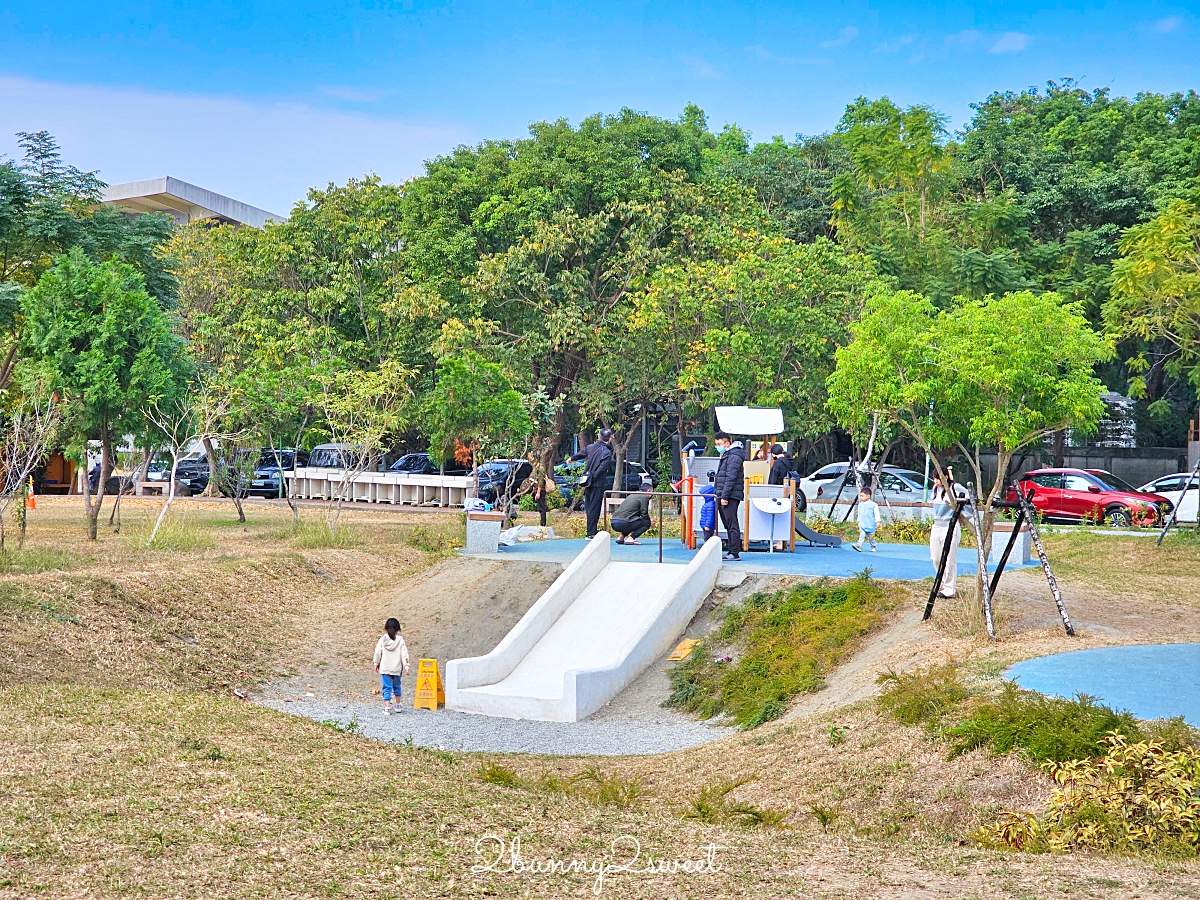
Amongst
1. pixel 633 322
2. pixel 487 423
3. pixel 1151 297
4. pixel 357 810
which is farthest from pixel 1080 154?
pixel 357 810

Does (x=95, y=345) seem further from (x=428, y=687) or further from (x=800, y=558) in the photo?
(x=800, y=558)

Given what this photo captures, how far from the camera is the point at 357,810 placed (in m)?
7.38

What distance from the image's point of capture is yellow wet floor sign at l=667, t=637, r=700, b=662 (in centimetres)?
1545

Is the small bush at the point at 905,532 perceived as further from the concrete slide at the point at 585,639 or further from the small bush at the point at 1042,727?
the small bush at the point at 1042,727

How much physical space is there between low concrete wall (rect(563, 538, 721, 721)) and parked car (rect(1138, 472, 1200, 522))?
13108mm

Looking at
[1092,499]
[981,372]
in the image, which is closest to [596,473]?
[981,372]

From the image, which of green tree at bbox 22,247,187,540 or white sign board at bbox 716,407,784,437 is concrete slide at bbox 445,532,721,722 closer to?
white sign board at bbox 716,407,784,437

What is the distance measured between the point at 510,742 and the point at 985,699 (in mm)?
4935

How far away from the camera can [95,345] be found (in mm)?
22547

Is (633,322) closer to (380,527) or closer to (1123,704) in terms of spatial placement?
(380,527)

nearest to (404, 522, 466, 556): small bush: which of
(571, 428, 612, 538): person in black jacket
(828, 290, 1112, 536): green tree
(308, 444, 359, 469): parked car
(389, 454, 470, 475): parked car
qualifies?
(571, 428, 612, 538): person in black jacket

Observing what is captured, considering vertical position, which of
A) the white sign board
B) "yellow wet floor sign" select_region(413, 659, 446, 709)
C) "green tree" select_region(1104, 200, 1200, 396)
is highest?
"green tree" select_region(1104, 200, 1200, 396)

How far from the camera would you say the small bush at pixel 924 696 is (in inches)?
382

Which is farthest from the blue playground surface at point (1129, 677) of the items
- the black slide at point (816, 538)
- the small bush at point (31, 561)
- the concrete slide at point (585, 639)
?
the small bush at point (31, 561)
